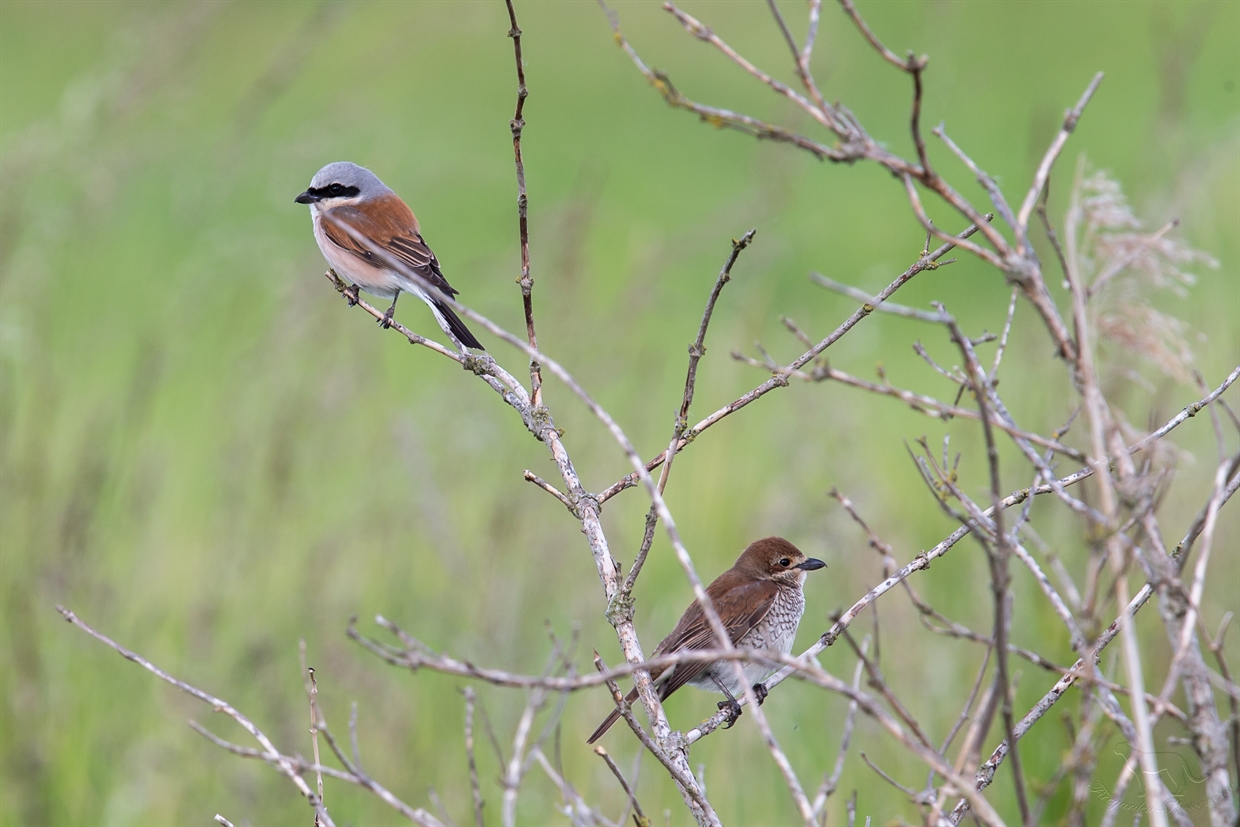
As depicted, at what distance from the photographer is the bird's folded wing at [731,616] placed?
4.22 meters

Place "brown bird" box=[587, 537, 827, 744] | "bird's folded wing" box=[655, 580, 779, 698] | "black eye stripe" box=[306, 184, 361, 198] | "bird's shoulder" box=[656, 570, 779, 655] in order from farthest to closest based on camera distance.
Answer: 1. "black eye stripe" box=[306, 184, 361, 198]
2. "bird's shoulder" box=[656, 570, 779, 655]
3. "brown bird" box=[587, 537, 827, 744]
4. "bird's folded wing" box=[655, 580, 779, 698]

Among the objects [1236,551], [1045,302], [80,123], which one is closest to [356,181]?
[80,123]

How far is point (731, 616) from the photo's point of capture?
452cm

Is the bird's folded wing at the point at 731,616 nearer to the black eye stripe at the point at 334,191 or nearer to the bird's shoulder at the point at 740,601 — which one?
the bird's shoulder at the point at 740,601

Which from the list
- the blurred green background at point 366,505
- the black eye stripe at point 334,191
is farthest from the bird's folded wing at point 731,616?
the black eye stripe at point 334,191

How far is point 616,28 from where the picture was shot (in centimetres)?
179

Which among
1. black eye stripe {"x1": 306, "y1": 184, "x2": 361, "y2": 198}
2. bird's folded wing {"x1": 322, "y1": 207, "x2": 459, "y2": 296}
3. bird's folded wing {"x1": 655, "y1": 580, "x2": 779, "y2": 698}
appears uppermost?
black eye stripe {"x1": 306, "y1": 184, "x2": 361, "y2": 198}

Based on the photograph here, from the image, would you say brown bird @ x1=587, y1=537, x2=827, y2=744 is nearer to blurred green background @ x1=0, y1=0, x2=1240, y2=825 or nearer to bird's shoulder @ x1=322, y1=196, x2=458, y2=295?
blurred green background @ x1=0, y1=0, x2=1240, y2=825

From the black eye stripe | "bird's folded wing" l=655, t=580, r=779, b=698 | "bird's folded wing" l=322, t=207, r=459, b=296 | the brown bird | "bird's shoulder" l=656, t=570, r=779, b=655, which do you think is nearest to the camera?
"bird's folded wing" l=655, t=580, r=779, b=698

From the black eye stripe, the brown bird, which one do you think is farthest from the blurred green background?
the brown bird

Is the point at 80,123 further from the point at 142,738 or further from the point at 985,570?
the point at 985,570

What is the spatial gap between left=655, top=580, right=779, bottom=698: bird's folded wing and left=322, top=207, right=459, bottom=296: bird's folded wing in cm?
201

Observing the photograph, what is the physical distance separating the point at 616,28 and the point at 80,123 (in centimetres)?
342

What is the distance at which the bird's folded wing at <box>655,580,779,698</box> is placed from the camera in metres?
4.22
